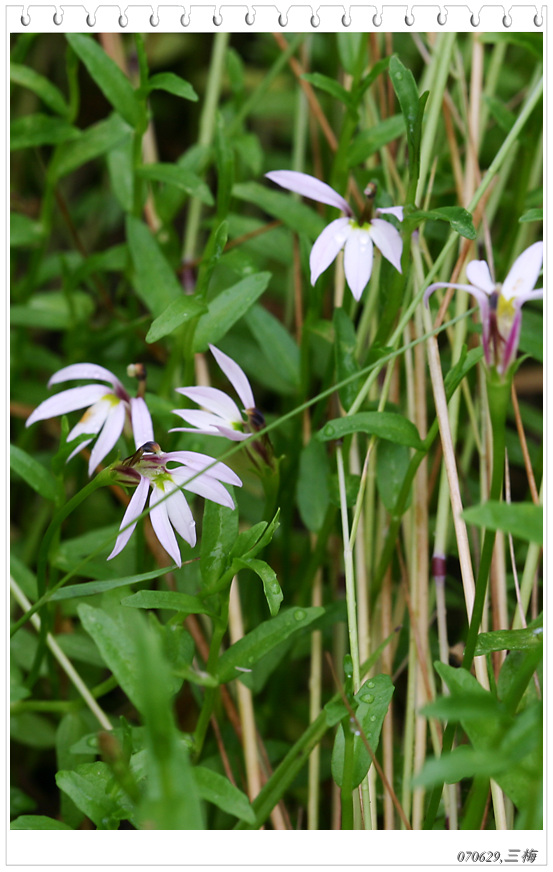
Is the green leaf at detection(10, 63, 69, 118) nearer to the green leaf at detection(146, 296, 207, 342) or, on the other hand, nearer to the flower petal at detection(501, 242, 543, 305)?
the green leaf at detection(146, 296, 207, 342)

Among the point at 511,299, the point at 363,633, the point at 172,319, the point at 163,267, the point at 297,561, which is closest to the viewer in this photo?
the point at 511,299

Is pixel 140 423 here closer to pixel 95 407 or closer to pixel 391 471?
pixel 95 407

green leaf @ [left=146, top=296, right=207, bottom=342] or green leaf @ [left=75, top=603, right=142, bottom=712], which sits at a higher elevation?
green leaf @ [left=146, top=296, right=207, bottom=342]

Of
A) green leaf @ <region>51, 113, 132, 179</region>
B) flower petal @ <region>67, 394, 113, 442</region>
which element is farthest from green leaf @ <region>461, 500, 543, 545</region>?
green leaf @ <region>51, 113, 132, 179</region>

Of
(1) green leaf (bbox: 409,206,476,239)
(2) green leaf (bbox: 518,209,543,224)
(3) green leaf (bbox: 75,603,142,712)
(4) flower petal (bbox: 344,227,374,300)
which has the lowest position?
(3) green leaf (bbox: 75,603,142,712)
